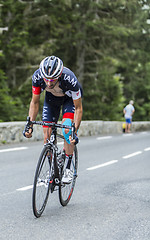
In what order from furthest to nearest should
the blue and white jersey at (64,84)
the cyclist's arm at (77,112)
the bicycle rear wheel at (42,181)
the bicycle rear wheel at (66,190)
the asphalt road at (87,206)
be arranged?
the bicycle rear wheel at (66,190) < the cyclist's arm at (77,112) < the blue and white jersey at (64,84) < the bicycle rear wheel at (42,181) < the asphalt road at (87,206)

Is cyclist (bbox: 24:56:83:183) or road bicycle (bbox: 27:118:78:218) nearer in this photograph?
cyclist (bbox: 24:56:83:183)

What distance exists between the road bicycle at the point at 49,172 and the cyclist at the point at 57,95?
0.13 meters

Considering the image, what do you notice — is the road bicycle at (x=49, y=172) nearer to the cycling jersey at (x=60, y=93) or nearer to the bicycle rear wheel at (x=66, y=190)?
the bicycle rear wheel at (x=66, y=190)

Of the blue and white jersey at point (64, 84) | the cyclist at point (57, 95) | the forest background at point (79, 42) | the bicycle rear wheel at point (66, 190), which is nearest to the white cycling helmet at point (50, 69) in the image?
the cyclist at point (57, 95)

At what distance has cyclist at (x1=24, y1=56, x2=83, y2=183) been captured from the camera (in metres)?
4.26

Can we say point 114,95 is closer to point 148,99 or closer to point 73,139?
point 148,99

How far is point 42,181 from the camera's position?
4500mm

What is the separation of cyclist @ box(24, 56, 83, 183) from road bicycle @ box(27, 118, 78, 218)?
5.3 inches

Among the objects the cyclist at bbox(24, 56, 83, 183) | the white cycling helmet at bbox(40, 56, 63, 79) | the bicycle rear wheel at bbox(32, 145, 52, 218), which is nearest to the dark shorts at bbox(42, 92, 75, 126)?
the cyclist at bbox(24, 56, 83, 183)

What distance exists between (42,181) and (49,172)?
0.71 feet

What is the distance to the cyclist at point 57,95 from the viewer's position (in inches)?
168

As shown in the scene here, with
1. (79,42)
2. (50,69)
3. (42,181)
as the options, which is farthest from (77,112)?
(79,42)

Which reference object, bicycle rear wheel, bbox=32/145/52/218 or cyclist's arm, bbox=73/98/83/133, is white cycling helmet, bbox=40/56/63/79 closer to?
cyclist's arm, bbox=73/98/83/133

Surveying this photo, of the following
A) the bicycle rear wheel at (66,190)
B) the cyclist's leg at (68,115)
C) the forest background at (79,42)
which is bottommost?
the bicycle rear wheel at (66,190)
